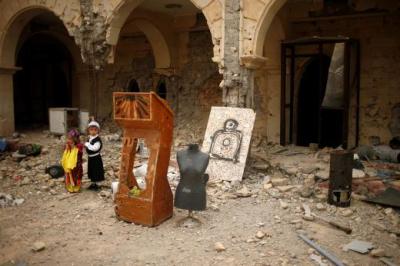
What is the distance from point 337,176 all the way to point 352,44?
4517 mm

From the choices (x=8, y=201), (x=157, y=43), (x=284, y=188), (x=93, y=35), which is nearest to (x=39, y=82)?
(x=157, y=43)

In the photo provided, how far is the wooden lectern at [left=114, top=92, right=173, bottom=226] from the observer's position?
4.72 meters

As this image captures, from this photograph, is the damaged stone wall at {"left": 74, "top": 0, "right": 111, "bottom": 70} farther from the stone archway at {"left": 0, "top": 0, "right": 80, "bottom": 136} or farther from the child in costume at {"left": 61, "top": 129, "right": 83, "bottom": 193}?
the child in costume at {"left": 61, "top": 129, "right": 83, "bottom": 193}

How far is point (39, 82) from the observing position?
1483cm

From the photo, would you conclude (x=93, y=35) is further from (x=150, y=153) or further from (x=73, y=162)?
(x=150, y=153)

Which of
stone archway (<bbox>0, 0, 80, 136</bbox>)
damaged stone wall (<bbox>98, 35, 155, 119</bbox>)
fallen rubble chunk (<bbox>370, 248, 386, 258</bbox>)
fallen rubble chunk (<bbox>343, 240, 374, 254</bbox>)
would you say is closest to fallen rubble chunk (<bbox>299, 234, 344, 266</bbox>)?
fallen rubble chunk (<bbox>343, 240, 374, 254</bbox>)

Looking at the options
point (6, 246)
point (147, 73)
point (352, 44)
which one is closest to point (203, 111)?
point (147, 73)

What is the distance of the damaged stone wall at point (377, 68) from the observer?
338 inches

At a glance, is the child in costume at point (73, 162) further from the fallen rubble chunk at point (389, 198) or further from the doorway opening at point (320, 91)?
the doorway opening at point (320, 91)

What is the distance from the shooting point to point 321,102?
28.7 feet

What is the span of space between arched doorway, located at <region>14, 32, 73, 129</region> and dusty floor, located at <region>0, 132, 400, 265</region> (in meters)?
8.59

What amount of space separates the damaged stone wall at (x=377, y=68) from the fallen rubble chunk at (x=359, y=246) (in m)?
5.19

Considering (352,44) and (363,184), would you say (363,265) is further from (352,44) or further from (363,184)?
(352,44)

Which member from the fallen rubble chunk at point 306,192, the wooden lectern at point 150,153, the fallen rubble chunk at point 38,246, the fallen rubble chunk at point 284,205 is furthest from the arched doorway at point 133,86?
the fallen rubble chunk at point 38,246
